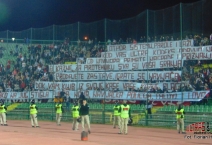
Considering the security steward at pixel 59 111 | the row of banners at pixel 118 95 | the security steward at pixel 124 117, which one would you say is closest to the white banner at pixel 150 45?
the row of banners at pixel 118 95

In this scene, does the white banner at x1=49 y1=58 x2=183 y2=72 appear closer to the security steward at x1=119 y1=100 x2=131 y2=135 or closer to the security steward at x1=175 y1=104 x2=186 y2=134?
the security steward at x1=175 y1=104 x2=186 y2=134

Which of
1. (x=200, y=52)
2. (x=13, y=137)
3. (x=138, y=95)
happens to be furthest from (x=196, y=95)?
(x=13, y=137)

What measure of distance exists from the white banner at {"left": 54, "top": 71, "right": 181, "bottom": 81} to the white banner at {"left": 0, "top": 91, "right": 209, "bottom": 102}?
1058mm

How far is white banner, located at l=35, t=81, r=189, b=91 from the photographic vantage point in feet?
84.2

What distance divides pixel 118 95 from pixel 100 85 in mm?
1722

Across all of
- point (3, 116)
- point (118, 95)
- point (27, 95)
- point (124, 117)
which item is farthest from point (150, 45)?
point (27, 95)

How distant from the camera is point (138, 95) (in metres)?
27.1

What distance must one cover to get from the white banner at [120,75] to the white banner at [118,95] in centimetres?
106

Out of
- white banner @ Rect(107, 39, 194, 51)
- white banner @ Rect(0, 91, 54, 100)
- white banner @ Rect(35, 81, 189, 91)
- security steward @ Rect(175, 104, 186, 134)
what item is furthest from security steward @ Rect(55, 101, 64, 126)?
security steward @ Rect(175, 104, 186, 134)

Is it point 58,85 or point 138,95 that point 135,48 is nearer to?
point 138,95

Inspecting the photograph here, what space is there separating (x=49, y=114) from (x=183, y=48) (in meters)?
12.8

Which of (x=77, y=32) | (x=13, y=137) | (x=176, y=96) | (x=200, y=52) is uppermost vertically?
(x=77, y=32)

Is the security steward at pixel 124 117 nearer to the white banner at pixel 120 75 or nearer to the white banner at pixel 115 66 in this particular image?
the white banner at pixel 120 75

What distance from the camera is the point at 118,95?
1109 inches
